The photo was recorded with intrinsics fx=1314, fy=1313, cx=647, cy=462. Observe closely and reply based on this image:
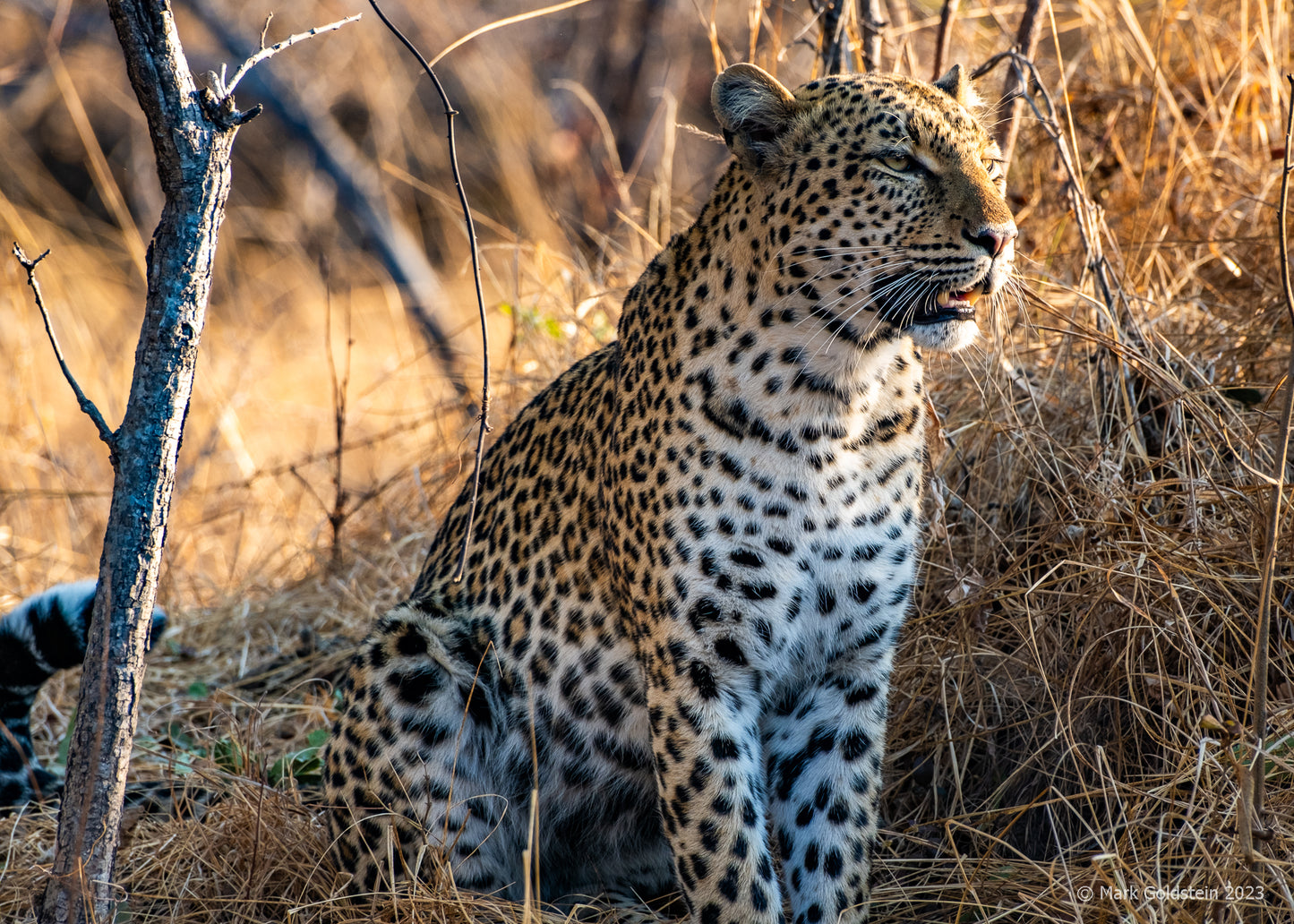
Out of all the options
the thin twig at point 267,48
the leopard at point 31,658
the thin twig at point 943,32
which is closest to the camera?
the thin twig at point 267,48

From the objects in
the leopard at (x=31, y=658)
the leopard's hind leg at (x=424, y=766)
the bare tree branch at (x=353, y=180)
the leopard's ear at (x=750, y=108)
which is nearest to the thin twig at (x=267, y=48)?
the leopard's ear at (x=750, y=108)

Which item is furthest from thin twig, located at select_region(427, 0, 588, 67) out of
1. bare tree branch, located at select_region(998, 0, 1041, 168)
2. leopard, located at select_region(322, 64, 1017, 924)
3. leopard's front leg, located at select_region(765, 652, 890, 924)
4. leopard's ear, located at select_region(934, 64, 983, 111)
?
leopard's front leg, located at select_region(765, 652, 890, 924)

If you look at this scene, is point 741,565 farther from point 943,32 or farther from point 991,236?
point 943,32

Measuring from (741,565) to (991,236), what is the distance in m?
0.91

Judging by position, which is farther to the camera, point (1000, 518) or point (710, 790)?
point (1000, 518)

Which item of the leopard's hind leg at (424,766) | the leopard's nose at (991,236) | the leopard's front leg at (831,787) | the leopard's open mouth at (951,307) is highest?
the leopard's nose at (991,236)

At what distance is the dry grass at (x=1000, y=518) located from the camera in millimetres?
3264

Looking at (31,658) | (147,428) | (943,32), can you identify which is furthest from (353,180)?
(147,428)

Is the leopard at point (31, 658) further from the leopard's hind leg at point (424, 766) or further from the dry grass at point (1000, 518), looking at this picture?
the leopard's hind leg at point (424, 766)

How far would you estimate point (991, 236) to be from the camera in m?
2.87

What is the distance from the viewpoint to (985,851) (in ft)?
11.2

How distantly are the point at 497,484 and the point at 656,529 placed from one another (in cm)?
92

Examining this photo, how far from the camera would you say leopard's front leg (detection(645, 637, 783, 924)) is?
296 cm

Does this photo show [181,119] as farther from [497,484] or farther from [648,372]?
[497,484]
